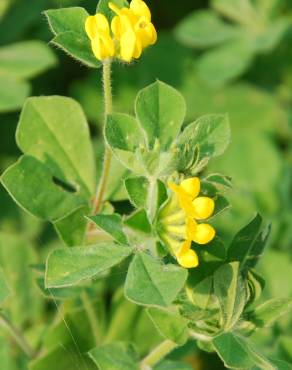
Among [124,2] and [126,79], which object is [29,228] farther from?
[124,2]

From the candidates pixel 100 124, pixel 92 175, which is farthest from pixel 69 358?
pixel 100 124

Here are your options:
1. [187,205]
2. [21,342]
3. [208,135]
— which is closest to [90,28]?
[208,135]

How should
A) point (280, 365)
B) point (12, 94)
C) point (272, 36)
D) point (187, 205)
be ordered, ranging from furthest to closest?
point (272, 36), point (12, 94), point (280, 365), point (187, 205)

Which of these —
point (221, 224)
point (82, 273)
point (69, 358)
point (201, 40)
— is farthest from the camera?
point (201, 40)

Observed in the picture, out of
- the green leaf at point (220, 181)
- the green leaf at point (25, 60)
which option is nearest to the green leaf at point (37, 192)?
the green leaf at point (220, 181)

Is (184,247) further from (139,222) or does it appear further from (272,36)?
(272,36)

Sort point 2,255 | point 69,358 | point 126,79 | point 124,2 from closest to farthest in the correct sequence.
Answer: point 124,2 → point 69,358 → point 2,255 → point 126,79
